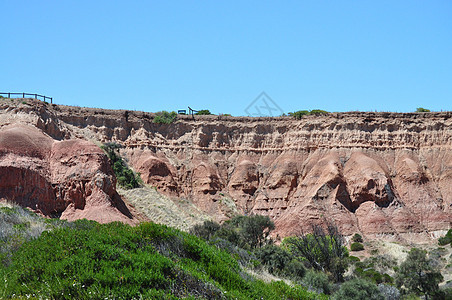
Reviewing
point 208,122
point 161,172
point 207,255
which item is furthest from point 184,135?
point 207,255

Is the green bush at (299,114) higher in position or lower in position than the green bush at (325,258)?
higher

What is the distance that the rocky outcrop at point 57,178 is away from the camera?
4072 cm

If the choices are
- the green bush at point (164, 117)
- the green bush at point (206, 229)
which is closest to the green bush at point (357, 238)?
the green bush at point (206, 229)

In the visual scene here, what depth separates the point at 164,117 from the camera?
64.6m

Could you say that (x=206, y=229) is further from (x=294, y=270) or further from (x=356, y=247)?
(x=356, y=247)

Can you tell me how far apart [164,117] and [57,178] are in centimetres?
2246

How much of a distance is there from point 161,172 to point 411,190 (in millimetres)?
24605

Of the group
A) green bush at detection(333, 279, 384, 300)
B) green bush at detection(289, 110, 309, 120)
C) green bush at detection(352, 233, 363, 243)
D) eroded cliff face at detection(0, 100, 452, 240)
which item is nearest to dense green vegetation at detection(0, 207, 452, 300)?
green bush at detection(333, 279, 384, 300)

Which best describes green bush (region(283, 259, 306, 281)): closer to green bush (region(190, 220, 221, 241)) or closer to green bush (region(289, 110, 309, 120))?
green bush (region(190, 220, 221, 241))

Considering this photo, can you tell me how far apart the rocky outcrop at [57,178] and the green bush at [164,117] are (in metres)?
18.2

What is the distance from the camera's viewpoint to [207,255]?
1964 cm

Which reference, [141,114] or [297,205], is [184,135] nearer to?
[141,114]

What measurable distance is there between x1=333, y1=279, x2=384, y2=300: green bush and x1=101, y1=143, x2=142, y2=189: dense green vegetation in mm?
27162

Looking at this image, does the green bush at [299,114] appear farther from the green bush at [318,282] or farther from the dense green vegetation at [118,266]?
the dense green vegetation at [118,266]
